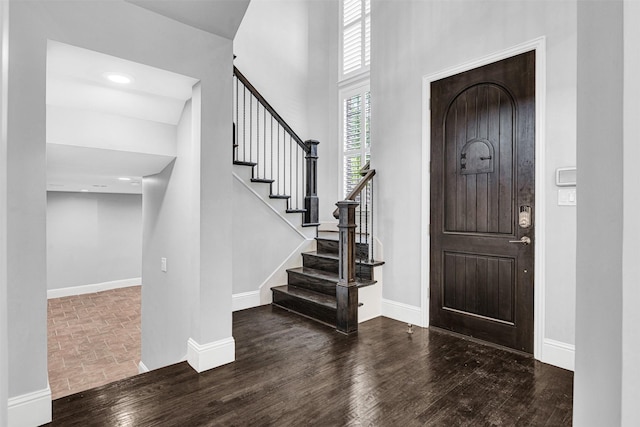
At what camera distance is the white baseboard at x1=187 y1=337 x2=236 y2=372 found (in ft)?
8.10

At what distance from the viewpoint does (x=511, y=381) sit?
234 cm

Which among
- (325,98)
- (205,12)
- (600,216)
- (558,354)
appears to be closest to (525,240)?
(558,354)

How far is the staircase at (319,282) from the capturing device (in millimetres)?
3543

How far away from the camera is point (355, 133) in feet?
18.4

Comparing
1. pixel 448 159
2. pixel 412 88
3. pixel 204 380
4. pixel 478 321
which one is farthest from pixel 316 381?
pixel 412 88

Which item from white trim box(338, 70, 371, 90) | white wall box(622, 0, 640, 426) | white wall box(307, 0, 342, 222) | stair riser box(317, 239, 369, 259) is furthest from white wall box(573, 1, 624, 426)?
white wall box(307, 0, 342, 222)

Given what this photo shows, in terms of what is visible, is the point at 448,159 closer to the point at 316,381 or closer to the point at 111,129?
the point at 316,381

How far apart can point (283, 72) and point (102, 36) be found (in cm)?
355

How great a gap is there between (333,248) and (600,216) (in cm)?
401

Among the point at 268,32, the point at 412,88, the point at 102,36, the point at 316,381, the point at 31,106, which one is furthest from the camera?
the point at 268,32

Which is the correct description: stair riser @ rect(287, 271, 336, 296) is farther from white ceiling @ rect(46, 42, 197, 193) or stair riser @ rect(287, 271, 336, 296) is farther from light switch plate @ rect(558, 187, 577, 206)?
light switch plate @ rect(558, 187, 577, 206)

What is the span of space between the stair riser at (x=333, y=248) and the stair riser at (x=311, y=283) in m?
0.52

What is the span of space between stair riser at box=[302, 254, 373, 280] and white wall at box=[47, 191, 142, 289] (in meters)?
4.91

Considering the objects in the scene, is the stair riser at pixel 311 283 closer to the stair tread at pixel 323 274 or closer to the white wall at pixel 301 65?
the stair tread at pixel 323 274
